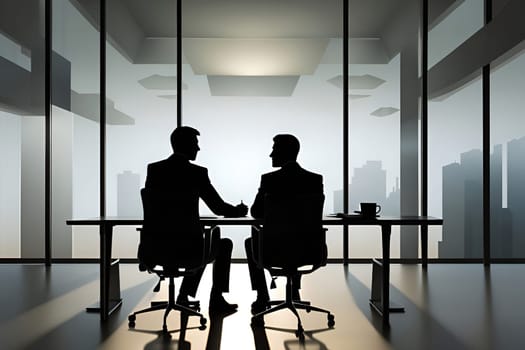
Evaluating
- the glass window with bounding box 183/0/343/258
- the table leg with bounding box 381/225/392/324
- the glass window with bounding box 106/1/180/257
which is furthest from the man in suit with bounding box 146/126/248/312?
the glass window with bounding box 106/1/180/257

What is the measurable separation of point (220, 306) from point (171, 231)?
101 cm

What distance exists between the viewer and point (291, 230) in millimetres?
3490

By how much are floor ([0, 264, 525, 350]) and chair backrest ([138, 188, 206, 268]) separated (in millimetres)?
533

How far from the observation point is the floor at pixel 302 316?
3229mm

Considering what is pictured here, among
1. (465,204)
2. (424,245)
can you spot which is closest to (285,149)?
(424,245)

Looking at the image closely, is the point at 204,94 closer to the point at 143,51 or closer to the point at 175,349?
the point at 143,51

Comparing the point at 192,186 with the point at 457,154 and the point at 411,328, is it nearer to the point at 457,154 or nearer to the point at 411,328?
the point at 411,328

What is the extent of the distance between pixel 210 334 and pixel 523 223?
4.83 metres

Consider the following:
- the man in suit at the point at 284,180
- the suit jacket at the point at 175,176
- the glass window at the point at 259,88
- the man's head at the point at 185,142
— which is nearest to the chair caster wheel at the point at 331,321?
the man in suit at the point at 284,180

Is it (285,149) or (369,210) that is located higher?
(285,149)

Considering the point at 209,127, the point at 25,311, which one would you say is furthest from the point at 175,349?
the point at 209,127

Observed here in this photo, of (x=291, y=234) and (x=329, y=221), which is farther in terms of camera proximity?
(x=329, y=221)

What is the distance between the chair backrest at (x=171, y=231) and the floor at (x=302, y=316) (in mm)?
533

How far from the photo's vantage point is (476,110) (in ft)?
21.2
